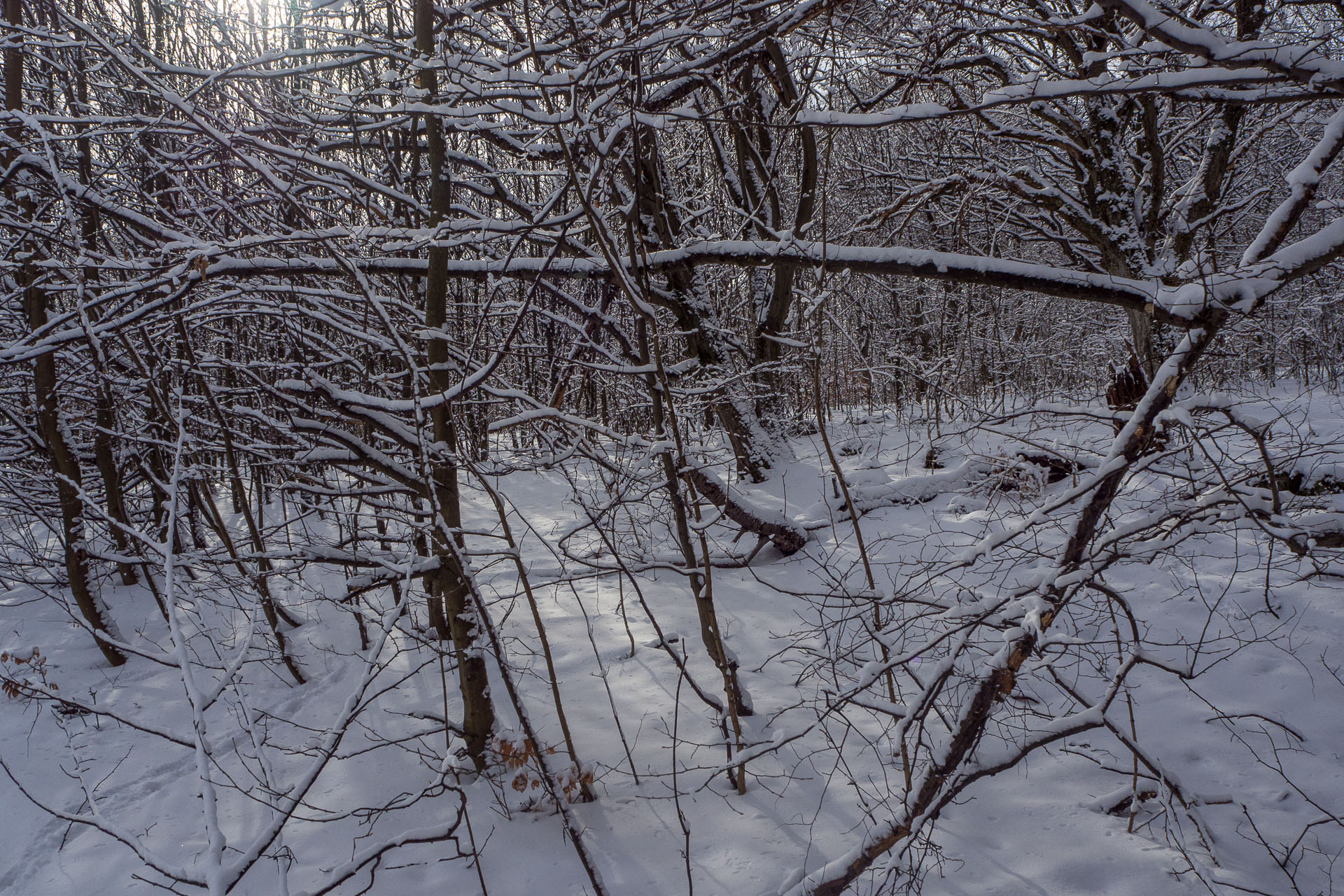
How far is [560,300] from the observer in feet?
11.6

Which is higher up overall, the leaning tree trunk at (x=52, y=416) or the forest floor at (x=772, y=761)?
the leaning tree trunk at (x=52, y=416)

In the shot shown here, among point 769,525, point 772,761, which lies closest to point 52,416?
point 769,525

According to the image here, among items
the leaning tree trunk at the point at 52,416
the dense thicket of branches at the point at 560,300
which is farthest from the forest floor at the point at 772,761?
the leaning tree trunk at the point at 52,416

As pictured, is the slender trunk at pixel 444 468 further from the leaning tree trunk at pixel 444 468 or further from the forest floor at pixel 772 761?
the forest floor at pixel 772 761

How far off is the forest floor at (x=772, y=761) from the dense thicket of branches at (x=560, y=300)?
0.69ft

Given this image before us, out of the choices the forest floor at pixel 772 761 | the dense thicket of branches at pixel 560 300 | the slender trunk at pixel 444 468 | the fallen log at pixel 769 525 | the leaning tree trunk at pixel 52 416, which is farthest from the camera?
the fallen log at pixel 769 525

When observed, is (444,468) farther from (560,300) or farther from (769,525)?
(769,525)

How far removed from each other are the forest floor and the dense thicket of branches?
21 cm

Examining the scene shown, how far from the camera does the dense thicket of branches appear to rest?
7.52 feet

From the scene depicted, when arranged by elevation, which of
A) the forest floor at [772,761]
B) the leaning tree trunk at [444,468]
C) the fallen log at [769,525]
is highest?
the leaning tree trunk at [444,468]

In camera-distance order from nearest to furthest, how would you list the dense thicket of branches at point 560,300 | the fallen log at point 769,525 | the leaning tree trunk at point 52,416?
the dense thicket of branches at point 560,300 → the leaning tree trunk at point 52,416 → the fallen log at point 769,525

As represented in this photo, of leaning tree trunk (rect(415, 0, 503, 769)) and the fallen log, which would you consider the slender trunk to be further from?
the fallen log

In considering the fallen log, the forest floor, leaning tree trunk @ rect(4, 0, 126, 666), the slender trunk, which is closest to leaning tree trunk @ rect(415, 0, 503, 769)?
the slender trunk

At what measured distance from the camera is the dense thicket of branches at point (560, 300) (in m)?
2.29
